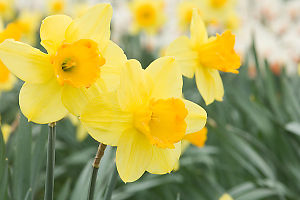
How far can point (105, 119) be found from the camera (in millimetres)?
657

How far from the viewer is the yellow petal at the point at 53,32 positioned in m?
0.67

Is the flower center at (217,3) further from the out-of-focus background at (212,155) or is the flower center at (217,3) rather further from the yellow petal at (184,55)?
the yellow petal at (184,55)

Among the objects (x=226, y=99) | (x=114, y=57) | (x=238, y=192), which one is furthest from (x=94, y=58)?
(x=226, y=99)

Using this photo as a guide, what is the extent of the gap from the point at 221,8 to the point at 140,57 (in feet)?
2.91

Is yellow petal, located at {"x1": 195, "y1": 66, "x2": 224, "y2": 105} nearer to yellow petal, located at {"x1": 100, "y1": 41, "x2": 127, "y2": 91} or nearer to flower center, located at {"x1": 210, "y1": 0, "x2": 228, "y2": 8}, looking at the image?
yellow petal, located at {"x1": 100, "y1": 41, "x2": 127, "y2": 91}

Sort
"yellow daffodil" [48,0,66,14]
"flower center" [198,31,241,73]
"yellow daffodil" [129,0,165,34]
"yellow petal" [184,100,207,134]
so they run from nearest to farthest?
"yellow petal" [184,100,207,134], "flower center" [198,31,241,73], "yellow daffodil" [129,0,165,34], "yellow daffodil" [48,0,66,14]

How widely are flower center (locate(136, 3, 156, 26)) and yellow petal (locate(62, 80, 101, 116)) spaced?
2.82 meters

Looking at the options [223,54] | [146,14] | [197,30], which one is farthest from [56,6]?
[223,54]

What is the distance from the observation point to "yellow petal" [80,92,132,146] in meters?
0.64

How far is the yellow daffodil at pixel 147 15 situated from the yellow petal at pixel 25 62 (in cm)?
280

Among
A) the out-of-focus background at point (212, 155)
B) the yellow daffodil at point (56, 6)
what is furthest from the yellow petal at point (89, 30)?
the yellow daffodil at point (56, 6)

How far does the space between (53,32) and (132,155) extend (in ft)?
0.86

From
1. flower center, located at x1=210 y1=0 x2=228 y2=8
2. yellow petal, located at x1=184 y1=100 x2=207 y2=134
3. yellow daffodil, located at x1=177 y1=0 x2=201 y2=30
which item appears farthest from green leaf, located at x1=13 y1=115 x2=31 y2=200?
flower center, located at x1=210 y1=0 x2=228 y2=8

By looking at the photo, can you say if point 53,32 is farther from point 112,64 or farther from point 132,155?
point 132,155
